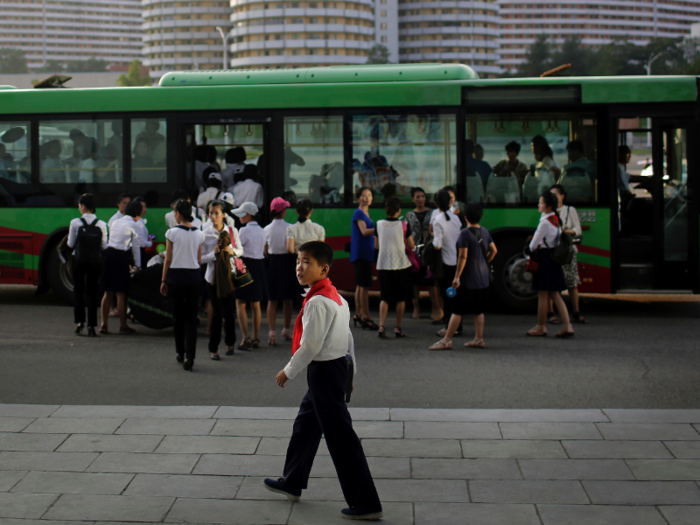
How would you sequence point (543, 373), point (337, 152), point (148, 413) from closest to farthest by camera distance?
point (148, 413) → point (543, 373) → point (337, 152)

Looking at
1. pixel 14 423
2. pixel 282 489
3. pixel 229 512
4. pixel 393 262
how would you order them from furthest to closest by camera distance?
pixel 393 262 → pixel 14 423 → pixel 282 489 → pixel 229 512

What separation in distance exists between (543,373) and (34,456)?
14.3 ft

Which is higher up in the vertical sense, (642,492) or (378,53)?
(378,53)

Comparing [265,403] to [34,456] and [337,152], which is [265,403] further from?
[337,152]

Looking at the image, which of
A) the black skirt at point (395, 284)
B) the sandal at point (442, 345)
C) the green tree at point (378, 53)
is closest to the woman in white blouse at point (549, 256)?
the sandal at point (442, 345)

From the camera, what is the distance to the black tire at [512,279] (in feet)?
35.0

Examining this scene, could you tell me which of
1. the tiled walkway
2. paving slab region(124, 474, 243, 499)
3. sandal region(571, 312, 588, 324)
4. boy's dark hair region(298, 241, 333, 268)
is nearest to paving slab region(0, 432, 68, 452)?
the tiled walkway

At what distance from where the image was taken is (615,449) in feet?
16.6

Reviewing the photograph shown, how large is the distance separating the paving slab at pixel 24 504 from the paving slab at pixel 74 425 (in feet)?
3.63

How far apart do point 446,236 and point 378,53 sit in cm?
15619

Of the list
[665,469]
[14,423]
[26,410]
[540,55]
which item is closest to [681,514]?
[665,469]

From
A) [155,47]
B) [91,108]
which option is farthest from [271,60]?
[91,108]

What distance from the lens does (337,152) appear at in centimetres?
1102

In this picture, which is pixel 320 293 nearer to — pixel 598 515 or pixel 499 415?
pixel 598 515
